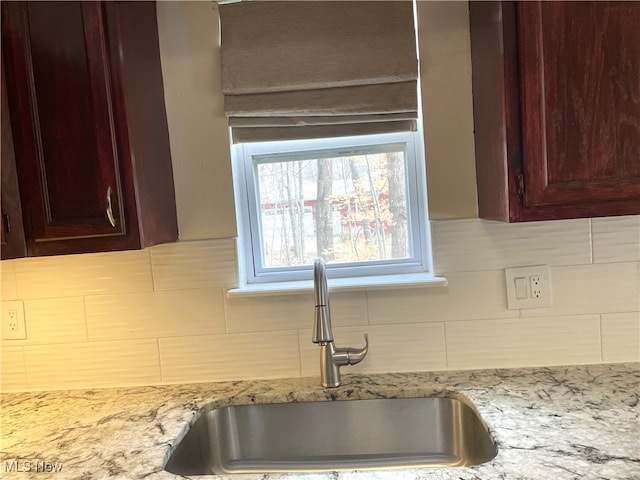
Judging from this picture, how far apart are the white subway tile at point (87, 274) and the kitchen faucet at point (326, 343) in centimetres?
57

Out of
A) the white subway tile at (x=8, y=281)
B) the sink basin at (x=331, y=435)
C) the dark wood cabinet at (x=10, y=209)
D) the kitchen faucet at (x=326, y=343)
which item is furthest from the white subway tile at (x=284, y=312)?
the white subway tile at (x=8, y=281)

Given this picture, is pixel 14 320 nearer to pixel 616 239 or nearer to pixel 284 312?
pixel 284 312

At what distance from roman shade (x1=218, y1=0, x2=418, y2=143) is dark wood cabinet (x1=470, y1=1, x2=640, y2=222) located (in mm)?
343

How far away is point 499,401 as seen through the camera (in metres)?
1.33

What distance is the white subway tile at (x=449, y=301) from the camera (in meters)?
1.57

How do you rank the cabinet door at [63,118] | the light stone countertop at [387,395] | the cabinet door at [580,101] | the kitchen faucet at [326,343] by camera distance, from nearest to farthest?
the light stone countertop at [387,395]
the cabinet door at [580,101]
the cabinet door at [63,118]
the kitchen faucet at [326,343]

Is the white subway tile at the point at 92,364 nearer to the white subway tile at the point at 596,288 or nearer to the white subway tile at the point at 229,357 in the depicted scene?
the white subway tile at the point at 229,357

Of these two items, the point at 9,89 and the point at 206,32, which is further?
the point at 206,32

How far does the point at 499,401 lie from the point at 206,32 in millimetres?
1370

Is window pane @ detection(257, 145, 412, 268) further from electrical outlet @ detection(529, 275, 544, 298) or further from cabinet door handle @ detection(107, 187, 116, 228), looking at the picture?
cabinet door handle @ detection(107, 187, 116, 228)

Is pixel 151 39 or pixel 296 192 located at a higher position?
pixel 151 39

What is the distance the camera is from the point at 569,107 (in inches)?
48.2

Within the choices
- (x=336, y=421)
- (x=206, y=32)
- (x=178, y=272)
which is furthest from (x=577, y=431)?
(x=206, y=32)

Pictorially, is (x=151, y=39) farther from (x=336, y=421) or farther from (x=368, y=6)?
(x=336, y=421)
